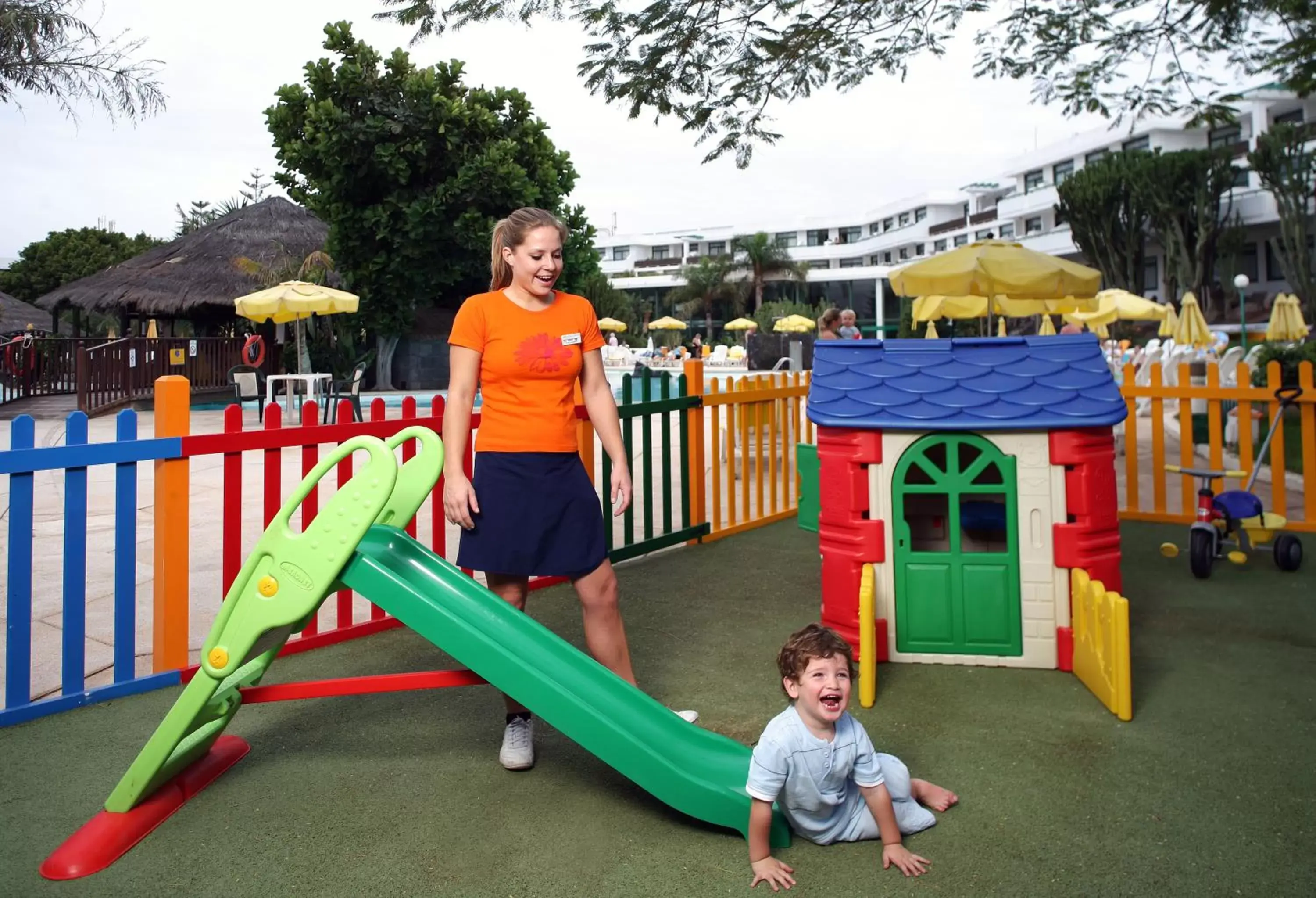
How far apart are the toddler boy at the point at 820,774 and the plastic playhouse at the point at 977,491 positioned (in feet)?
4.32

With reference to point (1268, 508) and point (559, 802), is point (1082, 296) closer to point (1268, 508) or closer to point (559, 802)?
point (1268, 508)

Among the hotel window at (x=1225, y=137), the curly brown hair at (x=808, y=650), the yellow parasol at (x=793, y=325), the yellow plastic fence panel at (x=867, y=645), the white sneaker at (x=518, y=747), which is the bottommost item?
the white sneaker at (x=518, y=747)

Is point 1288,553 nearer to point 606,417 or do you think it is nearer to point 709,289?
point 606,417

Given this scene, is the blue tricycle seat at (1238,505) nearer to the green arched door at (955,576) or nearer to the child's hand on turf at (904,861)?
the green arched door at (955,576)

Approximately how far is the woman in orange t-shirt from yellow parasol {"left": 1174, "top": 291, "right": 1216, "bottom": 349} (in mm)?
12957

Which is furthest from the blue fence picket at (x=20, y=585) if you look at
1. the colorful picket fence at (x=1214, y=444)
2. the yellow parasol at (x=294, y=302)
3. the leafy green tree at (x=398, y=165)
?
the leafy green tree at (x=398, y=165)

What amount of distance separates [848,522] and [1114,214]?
38.5 meters

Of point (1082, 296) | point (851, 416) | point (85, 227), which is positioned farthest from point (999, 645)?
point (85, 227)

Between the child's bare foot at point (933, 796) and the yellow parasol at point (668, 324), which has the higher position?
the yellow parasol at point (668, 324)

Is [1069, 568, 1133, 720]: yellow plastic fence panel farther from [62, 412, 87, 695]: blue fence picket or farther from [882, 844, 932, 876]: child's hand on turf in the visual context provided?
[62, 412, 87, 695]: blue fence picket

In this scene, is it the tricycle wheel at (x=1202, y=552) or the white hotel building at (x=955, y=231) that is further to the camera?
the white hotel building at (x=955, y=231)

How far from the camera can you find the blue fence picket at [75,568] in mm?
3389

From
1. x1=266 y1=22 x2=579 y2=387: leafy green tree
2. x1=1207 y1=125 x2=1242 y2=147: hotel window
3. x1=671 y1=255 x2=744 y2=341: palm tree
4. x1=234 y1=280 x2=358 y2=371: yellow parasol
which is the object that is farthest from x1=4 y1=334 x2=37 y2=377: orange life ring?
x1=671 y1=255 x2=744 y2=341: palm tree

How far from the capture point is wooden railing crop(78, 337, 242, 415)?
1825 centimetres
